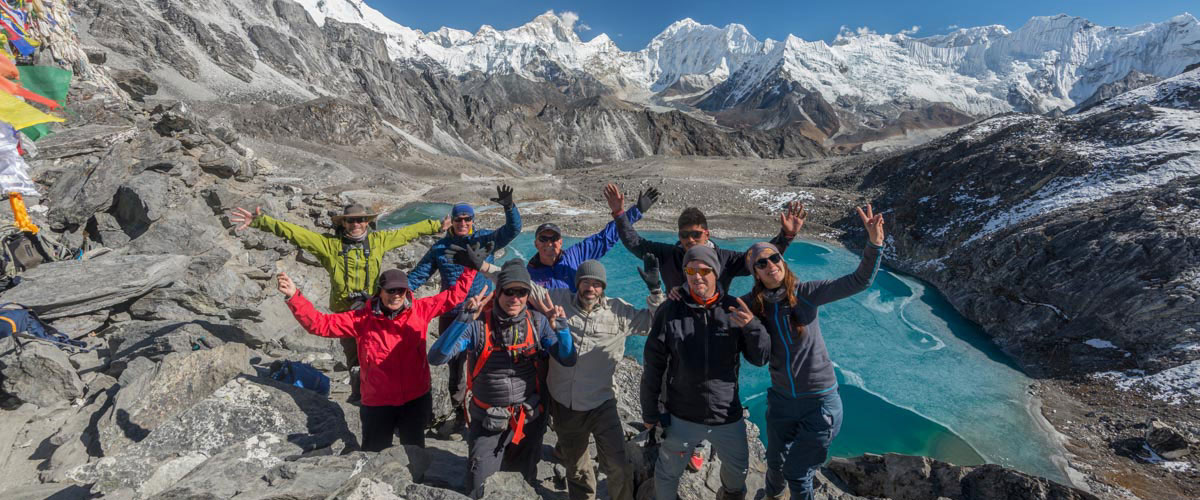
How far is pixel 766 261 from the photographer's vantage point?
3.34 metres

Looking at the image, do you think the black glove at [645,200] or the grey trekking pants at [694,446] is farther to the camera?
the black glove at [645,200]

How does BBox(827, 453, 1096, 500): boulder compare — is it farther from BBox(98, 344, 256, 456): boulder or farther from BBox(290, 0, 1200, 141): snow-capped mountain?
BBox(290, 0, 1200, 141): snow-capped mountain

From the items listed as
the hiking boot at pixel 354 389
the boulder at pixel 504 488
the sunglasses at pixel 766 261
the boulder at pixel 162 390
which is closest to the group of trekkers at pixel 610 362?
the sunglasses at pixel 766 261

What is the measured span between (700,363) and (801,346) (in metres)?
0.74

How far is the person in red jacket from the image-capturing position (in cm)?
384

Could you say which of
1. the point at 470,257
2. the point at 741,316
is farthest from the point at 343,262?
the point at 741,316

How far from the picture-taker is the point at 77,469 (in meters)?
4.00

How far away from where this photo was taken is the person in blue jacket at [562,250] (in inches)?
181

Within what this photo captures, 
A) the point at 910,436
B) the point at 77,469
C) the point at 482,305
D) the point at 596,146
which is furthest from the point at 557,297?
the point at 596,146

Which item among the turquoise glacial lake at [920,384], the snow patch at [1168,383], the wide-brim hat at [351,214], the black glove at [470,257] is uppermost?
the wide-brim hat at [351,214]

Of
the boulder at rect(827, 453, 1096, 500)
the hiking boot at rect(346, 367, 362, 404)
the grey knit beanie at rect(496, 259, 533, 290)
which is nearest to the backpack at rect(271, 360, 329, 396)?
the hiking boot at rect(346, 367, 362, 404)

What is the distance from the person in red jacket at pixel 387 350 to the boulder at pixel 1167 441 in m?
11.9

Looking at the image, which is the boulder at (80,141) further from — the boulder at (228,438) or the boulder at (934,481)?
the boulder at (934,481)

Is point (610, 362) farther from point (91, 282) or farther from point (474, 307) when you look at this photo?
point (91, 282)
